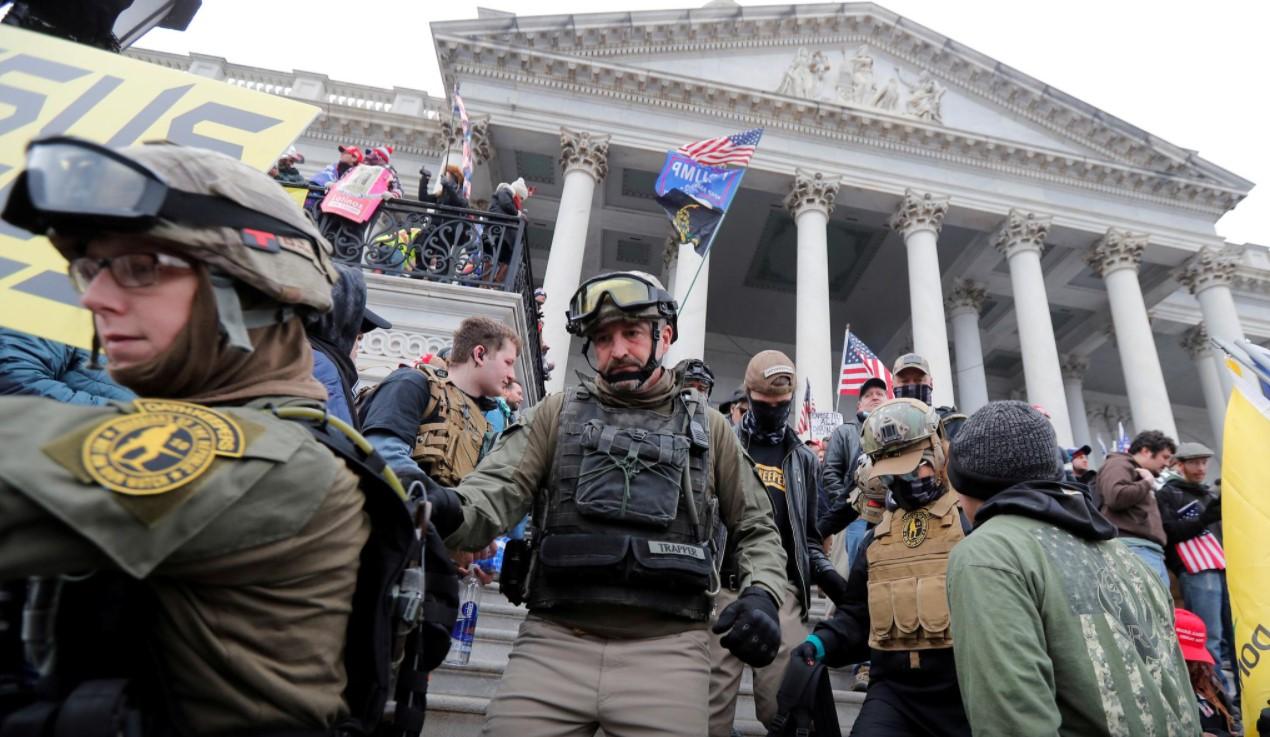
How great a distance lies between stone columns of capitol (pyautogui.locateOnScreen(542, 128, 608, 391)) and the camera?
16328 mm

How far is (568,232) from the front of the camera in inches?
690

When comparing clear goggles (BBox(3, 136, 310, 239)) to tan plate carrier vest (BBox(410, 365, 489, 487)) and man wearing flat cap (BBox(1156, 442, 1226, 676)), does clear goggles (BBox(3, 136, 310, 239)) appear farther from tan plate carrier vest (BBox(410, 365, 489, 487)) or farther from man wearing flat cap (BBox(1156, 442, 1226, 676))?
man wearing flat cap (BBox(1156, 442, 1226, 676))

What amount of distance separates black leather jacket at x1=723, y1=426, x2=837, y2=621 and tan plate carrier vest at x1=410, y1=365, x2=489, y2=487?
1.47 metres

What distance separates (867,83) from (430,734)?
22.8 metres

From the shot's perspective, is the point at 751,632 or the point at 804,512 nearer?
the point at 751,632

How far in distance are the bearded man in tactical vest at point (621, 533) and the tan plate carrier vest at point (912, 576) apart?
0.77 meters

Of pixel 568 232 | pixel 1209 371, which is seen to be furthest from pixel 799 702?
pixel 1209 371

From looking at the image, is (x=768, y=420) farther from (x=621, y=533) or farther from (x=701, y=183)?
(x=701, y=183)

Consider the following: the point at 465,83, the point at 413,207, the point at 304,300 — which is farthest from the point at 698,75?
the point at 304,300

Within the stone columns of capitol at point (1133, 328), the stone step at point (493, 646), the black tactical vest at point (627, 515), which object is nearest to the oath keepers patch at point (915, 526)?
the black tactical vest at point (627, 515)

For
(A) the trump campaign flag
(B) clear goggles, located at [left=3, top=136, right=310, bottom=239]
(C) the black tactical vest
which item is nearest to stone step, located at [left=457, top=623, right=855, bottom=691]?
(C) the black tactical vest

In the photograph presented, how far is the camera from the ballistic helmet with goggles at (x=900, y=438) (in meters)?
3.37

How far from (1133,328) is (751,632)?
72.7 ft

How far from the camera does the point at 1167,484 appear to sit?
663cm
